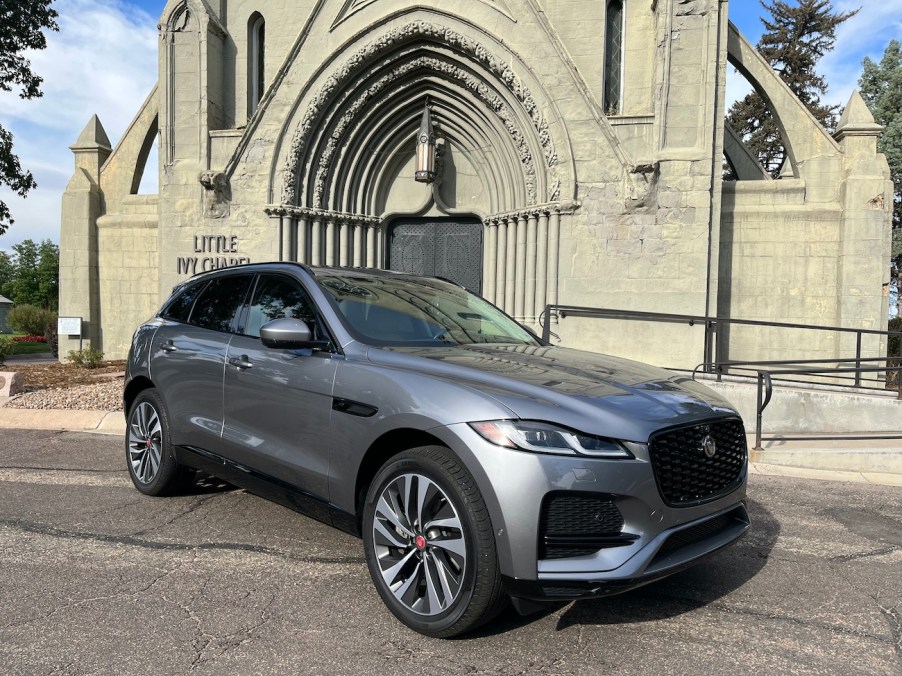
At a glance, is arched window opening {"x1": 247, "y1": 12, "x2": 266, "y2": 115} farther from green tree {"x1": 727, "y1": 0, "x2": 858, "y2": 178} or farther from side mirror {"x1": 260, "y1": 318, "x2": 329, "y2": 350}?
green tree {"x1": 727, "y1": 0, "x2": 858, "y2": 178}

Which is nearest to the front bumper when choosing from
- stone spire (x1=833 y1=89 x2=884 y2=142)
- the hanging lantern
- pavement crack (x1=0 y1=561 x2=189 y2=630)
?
pavement crack (x1=0 y1=561 x2=189 y2=630)

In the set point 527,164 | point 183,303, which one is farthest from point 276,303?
point 527,164

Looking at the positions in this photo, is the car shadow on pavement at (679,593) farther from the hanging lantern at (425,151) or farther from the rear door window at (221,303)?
the hanging lantern at (425,151)

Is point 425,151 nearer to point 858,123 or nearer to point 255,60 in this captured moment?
point 255,60

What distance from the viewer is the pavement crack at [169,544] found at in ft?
11.8

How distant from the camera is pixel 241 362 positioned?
388 centimetres

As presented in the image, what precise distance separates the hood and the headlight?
0.04 meters

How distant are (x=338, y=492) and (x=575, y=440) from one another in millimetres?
1312

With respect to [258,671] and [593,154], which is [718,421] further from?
[593,154]

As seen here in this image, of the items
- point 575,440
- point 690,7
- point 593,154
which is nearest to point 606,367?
point 575,440

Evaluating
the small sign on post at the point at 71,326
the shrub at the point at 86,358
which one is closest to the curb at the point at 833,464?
the shrub at the point at 86,358

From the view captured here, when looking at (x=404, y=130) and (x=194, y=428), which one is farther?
(x=404, y=130)

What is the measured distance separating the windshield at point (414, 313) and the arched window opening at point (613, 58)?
959cm

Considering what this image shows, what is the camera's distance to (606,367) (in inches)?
135
